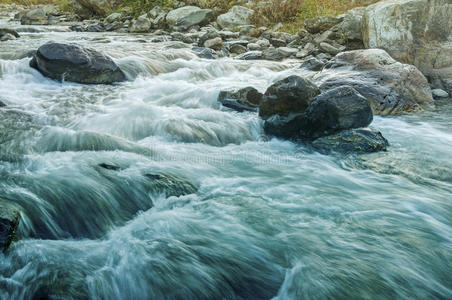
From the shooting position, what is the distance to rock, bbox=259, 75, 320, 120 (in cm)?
520

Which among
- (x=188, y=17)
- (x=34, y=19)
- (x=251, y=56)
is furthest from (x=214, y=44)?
(x=34, y=19)

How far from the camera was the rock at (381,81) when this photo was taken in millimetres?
6137

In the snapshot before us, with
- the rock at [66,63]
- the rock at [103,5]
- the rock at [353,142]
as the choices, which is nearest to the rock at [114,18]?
the rock at [103,5]

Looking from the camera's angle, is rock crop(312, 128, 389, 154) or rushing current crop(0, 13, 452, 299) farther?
rock crop(312, 128, 389, 154)

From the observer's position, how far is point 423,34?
754 cm

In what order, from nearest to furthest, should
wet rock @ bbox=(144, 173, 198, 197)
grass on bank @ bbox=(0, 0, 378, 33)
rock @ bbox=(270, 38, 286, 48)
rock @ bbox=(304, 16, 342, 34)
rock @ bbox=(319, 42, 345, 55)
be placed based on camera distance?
wet rock @ bbox=(144, 173, 198, 197), rock @ bbox=(319, 42, 345, 55), rock @ bbox=(304, 16, 342, 34), rock @ bbox=(270, 38, 286, 48), grass on bank @ bbox=(0, 0, 378, 33)

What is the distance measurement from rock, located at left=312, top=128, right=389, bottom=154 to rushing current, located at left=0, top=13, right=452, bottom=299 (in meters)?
0.12

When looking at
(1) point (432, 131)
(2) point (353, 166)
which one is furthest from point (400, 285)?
(1) point (432, 131)

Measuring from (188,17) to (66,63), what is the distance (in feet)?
31.6

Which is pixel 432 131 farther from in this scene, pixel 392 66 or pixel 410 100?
pixel 392 66

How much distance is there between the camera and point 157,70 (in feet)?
27.5

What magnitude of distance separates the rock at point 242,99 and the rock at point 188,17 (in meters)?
9.65

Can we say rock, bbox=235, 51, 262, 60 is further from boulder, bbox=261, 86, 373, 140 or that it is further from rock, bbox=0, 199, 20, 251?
rock, bbox=0, 199, 20, 251

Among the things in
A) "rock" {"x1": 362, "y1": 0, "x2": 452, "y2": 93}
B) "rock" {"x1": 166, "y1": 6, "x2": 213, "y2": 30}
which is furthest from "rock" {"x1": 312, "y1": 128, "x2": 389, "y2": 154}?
"rock" {"x1": 166, "y1": 6, "x2": 213, "y2": 30}
